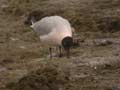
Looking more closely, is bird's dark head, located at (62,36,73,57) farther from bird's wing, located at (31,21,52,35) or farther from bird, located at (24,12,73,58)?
bird's wing, located at (31,21,52,35)

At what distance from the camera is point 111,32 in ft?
51.1

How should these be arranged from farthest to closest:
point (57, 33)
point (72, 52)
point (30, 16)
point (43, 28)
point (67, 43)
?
point (30, 16)
point (43, 28)
point (72, 52)
point (57, 33)
point (67, 43)

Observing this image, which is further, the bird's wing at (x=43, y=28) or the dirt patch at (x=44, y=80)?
the bird's wing at (x=43, y=28)

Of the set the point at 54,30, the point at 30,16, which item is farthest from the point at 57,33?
the point at 30,16

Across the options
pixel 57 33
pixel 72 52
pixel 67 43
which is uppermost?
pixel 57 33

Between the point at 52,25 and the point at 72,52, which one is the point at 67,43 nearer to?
the point at 72,52

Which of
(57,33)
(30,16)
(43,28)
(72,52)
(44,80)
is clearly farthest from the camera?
(30,16)

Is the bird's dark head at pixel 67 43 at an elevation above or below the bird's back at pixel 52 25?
below

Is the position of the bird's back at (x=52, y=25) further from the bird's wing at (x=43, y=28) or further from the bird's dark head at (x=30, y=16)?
the bird's dark head at (x=30, y=16)

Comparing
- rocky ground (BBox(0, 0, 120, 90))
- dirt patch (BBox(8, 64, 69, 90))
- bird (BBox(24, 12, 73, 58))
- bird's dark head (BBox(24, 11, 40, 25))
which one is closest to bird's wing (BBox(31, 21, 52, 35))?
bird (BBox(24, 12, 73, 58))

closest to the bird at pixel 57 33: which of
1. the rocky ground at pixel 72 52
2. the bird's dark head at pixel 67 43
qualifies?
the bird's dark head at pixel 67 43

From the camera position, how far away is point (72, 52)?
13.1m

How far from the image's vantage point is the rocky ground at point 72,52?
1006cm

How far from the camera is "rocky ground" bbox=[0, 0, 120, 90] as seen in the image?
10058 mm
